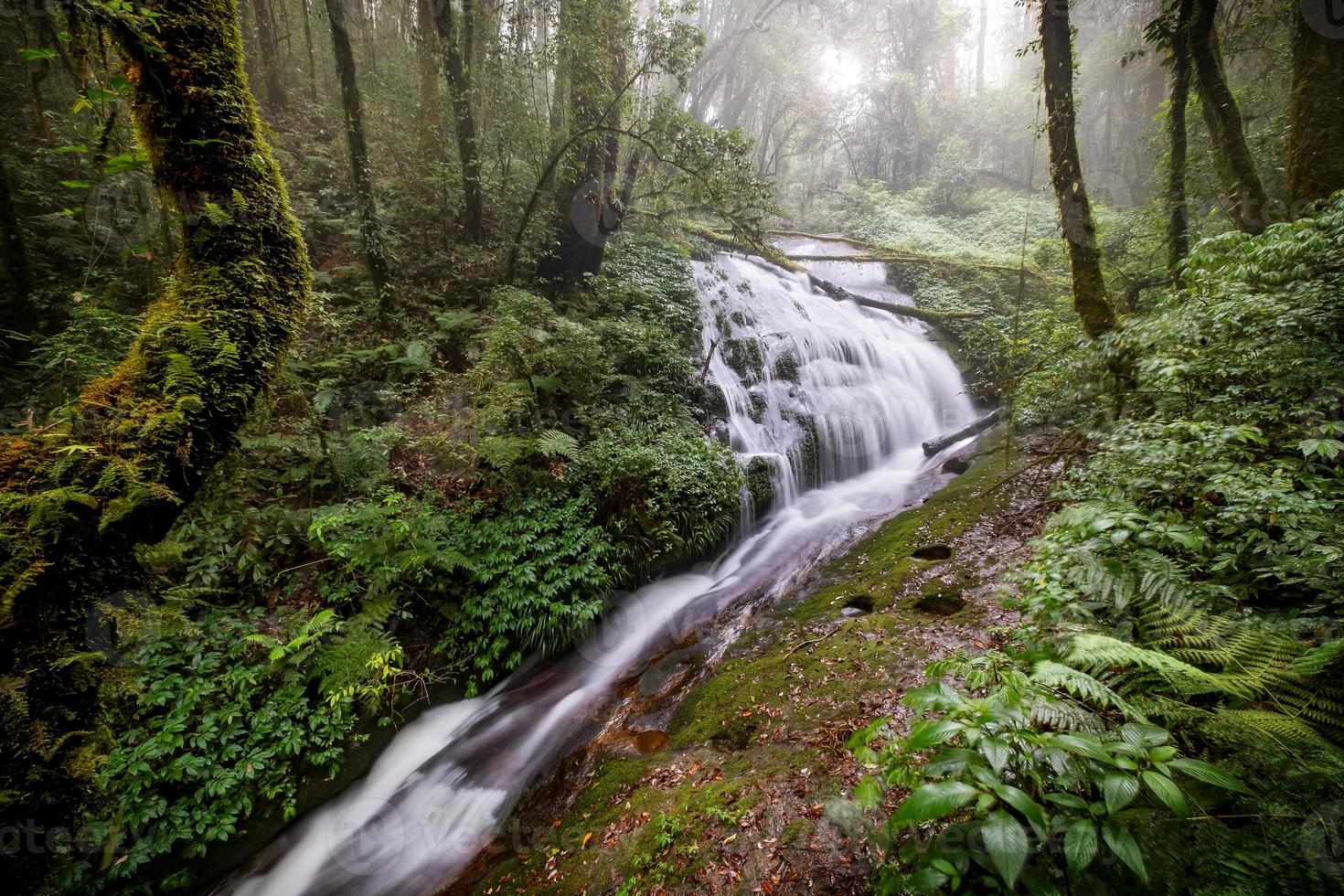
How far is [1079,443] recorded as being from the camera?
535 centimetres

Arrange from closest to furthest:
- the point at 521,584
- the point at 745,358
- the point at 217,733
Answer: the point at 217,733 → the point at 521,584 → the point at 745,358

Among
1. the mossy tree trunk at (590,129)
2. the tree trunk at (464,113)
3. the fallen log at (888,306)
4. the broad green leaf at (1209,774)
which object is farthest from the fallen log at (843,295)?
the broad green leaf at (1209,774)

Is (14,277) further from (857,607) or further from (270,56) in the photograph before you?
(857,607)

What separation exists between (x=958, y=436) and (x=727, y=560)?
6.22m

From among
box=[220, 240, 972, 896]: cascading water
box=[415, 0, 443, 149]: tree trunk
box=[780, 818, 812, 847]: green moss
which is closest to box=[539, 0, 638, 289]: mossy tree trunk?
box=[415, 0, 443, 149]: tree trunk

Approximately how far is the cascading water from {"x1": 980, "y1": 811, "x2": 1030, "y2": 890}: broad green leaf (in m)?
4.12

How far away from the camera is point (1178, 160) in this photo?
23.1 feet

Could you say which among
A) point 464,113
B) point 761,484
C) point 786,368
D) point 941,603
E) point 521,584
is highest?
point 464,113

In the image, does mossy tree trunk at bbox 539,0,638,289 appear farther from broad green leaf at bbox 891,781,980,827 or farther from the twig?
broad green leaf at bbox 891,781,980,827

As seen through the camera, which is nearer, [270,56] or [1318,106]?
[1318,106]

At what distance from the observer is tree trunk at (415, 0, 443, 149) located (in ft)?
29.3

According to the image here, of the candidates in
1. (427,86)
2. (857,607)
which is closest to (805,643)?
(857,607)

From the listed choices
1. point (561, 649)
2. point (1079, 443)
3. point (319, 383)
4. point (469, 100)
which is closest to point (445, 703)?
point (561, 649)

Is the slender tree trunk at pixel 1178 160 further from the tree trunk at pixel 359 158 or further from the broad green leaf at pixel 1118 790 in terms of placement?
the tree trunk at pixel 359 158
